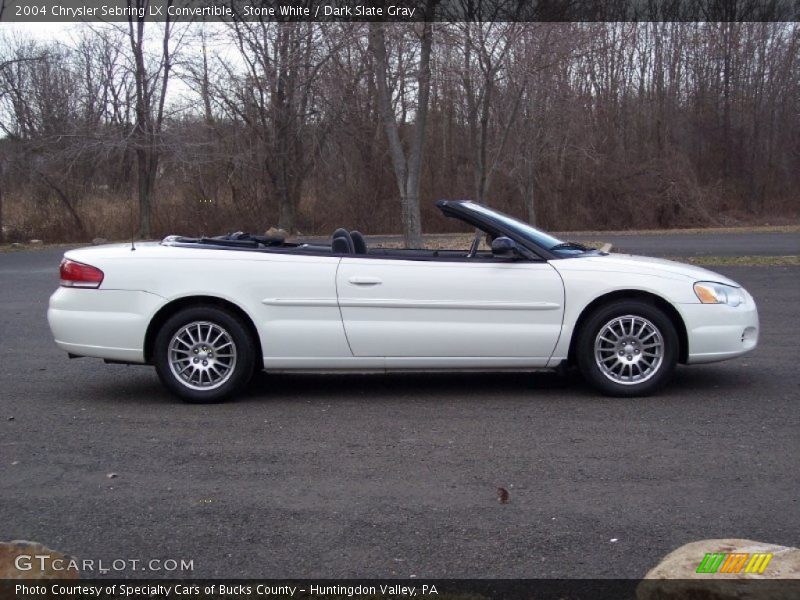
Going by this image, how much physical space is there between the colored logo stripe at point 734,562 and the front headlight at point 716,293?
3769 millimetres

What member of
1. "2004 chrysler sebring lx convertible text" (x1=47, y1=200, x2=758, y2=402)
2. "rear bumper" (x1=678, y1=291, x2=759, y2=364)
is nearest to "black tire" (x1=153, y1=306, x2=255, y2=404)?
"2004 chrysler sebring lx convertible text" (x1=47, y1=200, x2=758, y2=402)

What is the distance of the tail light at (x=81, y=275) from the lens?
6707 mm

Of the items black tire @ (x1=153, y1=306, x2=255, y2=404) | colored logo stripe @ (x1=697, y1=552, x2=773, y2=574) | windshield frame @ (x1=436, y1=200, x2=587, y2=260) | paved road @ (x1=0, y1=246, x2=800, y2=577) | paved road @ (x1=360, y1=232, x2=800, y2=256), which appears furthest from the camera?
paved road @ (x1=360, y1=232, x2=800, y2=256)

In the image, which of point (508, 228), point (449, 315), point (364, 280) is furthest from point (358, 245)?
point (508, 228)

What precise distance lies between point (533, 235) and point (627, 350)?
3.85ft

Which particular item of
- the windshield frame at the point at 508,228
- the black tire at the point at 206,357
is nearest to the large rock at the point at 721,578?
the windshield frame at the point at 508,228

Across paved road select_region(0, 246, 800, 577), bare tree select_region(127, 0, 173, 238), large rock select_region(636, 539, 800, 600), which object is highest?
bare tree select_region(127, 0, 173, 238)

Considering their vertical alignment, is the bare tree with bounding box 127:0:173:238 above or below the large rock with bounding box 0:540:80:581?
above

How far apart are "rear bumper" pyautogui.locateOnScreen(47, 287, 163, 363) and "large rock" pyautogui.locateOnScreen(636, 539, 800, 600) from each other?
14.8 ft

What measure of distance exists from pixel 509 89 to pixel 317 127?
10227 millimetres

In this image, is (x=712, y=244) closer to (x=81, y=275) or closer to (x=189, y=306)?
(x=189, y=306)

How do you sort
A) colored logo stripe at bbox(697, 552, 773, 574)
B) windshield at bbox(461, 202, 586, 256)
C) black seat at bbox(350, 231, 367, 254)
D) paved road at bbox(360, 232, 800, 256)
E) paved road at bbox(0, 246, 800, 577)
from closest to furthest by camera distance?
colored logo stripe at bbox(697, 552, 773, 574)
paved road at bbox(0, 246, 800, 577)
windshield at bbox(461, 202, 586, 256)
black seat at bbox(350, 231, 367, 254)
paved road at bbox(360, 232, 800, 256)

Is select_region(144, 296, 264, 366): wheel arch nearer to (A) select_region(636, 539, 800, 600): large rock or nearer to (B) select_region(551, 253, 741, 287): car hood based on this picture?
(B) select_region(551, 253, 741, 287): car hood

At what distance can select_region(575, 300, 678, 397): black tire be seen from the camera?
6672mm
